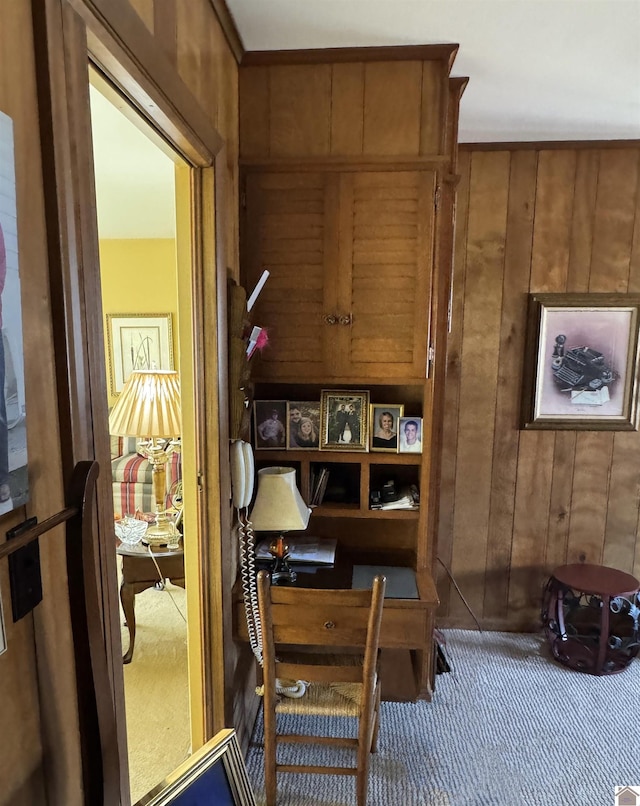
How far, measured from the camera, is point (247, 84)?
1.87 meters

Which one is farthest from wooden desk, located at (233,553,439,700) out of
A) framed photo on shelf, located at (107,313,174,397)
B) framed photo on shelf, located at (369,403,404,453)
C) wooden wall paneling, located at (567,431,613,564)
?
framed photo on shelf, located at (107,313,174,397)

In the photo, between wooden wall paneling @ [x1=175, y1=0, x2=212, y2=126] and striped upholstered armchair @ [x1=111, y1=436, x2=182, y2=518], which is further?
striped upholstered armchair @ [x1=111, y1=436, x2=182, y2=518]

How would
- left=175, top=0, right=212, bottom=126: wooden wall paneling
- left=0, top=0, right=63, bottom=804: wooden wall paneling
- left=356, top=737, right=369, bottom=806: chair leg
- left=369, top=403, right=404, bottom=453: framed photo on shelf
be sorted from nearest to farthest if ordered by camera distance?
left=0, top=0, right=63, bottom=804: wooden wall paneling → left=175, top=0, right=212, bottom=126: wooden wall paneling → left=356, top=737, right=369, bottom=806: chair leg → left=369, top=403, right=404, bottom=453: framed photo on shelf

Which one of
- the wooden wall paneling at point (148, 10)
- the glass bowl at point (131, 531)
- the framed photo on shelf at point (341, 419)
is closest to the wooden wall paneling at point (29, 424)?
the wooden wall paneling at point (148, 10)

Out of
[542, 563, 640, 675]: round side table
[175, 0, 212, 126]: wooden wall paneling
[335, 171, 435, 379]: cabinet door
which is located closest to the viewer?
[175, 0, 212, 126]: wooden wall paneling

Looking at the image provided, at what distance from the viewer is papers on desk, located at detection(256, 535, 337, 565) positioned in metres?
2.14

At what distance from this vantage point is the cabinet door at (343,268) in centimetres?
189

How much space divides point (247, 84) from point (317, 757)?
2.44 meters

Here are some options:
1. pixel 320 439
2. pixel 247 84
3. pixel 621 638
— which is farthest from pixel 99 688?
pixel 621 638

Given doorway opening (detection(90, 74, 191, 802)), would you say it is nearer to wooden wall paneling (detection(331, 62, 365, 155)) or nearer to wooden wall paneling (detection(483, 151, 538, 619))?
wooden wall paneling (detection(331, 62, 365, 155))

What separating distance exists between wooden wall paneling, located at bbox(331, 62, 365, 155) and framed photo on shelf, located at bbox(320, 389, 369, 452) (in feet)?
2.99

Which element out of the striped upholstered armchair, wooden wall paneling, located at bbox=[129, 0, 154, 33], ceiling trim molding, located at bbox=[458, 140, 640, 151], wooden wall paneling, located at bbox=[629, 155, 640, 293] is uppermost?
ceiling trim molding, located at bbox=[458, 140, 640, 151]

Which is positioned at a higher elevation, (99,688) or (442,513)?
(99,688)

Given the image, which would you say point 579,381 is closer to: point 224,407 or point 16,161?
point 224,407
